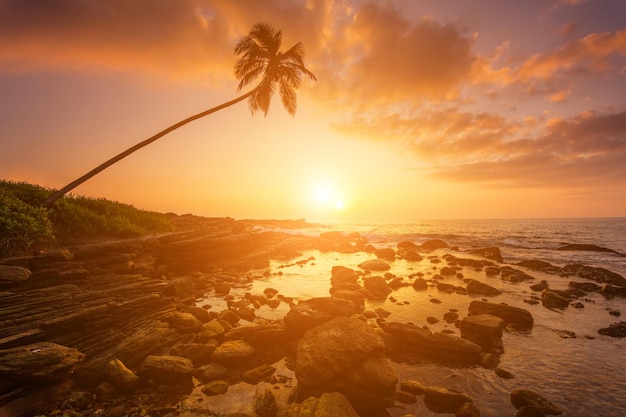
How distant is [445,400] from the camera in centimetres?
673

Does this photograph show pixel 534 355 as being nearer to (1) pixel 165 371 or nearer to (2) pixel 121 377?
(1) pixel 165 371

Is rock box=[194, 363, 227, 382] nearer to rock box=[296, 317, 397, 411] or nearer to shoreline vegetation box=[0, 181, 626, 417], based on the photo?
shoreline vegetation box=[0, 181, 626, 417]

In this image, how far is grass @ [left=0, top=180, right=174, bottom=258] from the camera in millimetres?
10773

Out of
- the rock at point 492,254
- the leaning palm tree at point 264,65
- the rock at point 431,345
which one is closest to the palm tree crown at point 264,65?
the leaning palm tree at point 264,65

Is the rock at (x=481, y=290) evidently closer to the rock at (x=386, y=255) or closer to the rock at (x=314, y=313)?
the rock at (x=314, y=313)

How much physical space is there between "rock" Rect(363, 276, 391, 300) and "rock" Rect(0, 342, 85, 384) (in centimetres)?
1370

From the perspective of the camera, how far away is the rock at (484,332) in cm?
992

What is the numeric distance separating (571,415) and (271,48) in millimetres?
26430

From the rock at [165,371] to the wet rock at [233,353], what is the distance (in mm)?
897

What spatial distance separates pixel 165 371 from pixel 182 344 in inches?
71.2

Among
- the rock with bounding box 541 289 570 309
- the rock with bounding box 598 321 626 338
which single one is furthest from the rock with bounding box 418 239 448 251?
the rock with bounding box 598 321 626 338

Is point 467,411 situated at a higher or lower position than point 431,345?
lower

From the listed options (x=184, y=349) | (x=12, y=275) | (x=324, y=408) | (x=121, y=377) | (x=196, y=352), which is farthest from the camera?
(x=12, y=275)

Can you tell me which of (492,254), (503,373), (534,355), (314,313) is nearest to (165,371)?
(314,313)
